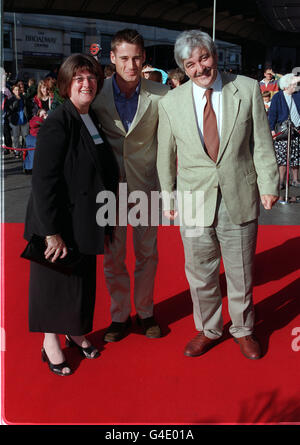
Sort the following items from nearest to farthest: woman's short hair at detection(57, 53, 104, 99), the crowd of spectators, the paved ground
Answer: woman's short hair at detection(57, 53, 104, 99) → the paved ground → the crowd of spectators

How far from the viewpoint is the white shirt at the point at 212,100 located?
→ 256 cm

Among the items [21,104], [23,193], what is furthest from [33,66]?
[23,193]

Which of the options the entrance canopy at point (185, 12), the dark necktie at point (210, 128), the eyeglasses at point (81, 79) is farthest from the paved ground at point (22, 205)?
the entrance canopy at point (185, 12)

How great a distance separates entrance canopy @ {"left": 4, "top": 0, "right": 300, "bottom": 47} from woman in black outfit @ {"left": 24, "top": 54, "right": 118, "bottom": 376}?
960 inches

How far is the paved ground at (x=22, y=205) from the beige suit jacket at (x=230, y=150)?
3.27 metres

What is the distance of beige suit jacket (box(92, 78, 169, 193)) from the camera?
2717 millimetres

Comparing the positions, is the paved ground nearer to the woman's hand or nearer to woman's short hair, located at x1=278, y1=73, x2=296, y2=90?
woman's short hair, located at x1=278, y1=73, x2=296, y2=90

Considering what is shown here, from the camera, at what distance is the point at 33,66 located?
95.9 ft

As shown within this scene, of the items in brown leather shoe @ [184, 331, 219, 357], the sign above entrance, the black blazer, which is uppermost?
the sign above entrance

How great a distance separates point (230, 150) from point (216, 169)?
5.1 inches

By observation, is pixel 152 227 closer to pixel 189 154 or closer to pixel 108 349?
pixel 189 154

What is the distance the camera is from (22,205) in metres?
6.68

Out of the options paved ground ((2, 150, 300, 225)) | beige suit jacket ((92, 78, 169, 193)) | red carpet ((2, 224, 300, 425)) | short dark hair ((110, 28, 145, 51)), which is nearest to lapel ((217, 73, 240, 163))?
beige suit jacket ((92, 78, 169, 193))

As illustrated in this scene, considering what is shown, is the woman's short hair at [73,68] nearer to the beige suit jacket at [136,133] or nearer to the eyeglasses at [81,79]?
the eyeglasses at [81,79]
